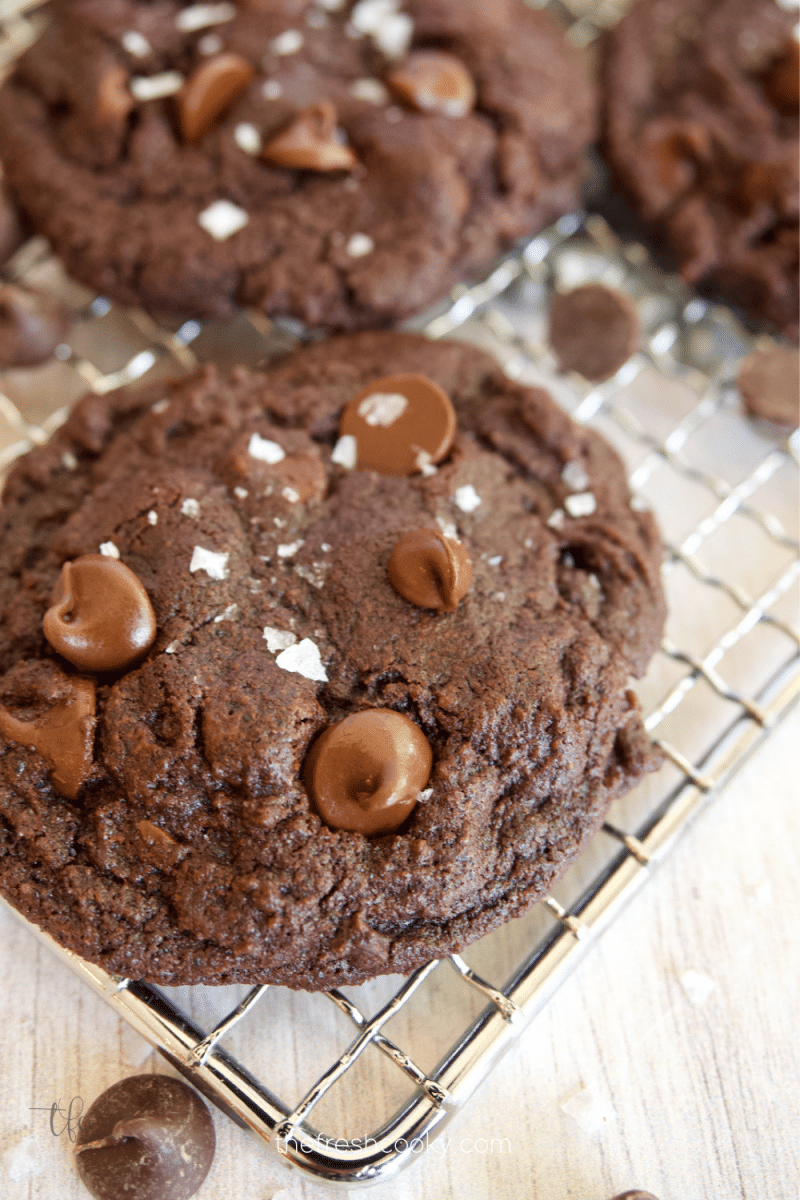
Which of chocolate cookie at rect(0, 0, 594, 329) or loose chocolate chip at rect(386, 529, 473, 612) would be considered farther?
chocolate cookie at rect(0, 0, 594, 329)

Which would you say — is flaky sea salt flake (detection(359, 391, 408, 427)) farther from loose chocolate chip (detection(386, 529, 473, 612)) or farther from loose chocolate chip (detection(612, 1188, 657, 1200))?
loose chocolate chip (detection(612, 1188, 657, 1200))

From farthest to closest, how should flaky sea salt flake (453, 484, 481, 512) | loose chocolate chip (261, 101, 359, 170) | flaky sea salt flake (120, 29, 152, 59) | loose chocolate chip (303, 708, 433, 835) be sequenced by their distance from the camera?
flaky sea salt flake (120, 29, 152, 59), loose chocolate chip (261, 101, 359, 170), flaky sea salt flake (453, 484, 481, 512), loose chocolate chip (303, 708, 433, 835)

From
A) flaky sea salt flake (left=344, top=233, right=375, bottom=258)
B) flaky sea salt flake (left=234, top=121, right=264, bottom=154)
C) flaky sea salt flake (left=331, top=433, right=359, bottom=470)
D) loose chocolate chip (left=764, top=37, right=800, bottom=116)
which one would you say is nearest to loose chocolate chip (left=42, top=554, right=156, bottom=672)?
flaky sea salt flake (left=331, top=433, right=359, bottom=470)

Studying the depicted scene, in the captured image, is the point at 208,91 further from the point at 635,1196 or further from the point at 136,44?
the point at 635,1196

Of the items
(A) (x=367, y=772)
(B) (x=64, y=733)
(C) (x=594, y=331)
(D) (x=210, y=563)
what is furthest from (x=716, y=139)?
(B) (x=64, y=733)

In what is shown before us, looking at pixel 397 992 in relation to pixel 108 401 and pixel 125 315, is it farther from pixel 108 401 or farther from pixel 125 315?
pixel 125 315

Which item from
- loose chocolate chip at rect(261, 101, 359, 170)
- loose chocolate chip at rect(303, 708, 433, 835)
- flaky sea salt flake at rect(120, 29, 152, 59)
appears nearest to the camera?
loose chocolate chip at rect(303, 708, 433, 835)

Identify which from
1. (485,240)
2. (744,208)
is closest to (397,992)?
(485,240)
